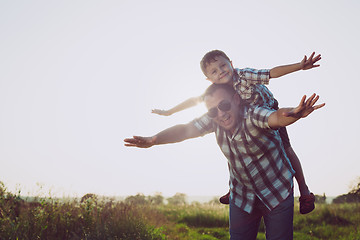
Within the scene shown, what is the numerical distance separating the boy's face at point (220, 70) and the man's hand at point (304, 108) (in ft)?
5.70

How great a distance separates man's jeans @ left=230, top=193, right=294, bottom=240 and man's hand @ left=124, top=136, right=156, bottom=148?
3.50 feet

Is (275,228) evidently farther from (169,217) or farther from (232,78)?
(169,217)

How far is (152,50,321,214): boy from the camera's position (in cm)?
317

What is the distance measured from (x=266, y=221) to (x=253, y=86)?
1.59 metres

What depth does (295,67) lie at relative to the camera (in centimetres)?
298

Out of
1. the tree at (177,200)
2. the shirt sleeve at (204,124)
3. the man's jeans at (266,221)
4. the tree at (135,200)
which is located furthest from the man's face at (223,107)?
the tree at (177,200)

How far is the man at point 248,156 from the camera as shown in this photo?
2.35 meters

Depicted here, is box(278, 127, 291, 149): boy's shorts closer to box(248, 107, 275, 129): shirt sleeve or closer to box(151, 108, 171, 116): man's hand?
box(248, 107, 275, 129): shirt sleeve

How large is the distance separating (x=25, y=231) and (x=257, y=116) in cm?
536

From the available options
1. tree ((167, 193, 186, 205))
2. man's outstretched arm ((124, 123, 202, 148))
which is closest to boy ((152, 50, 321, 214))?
man's outstretched arm ((124, 123, 202, 148))

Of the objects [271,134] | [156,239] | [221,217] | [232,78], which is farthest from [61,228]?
[221,217]

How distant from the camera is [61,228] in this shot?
6062 mm

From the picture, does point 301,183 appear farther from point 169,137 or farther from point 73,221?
point 73,221

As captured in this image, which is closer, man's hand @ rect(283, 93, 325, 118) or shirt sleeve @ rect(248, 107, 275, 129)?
man's hand @ rect(283, 93, 325, 118)
